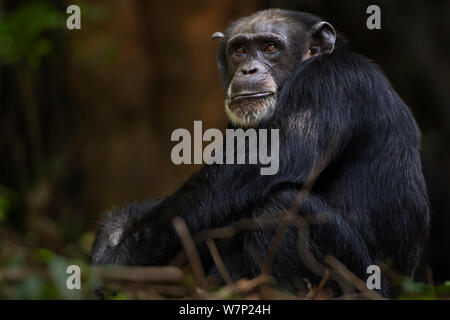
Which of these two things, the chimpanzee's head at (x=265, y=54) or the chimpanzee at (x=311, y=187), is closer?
the chimpanzee at (x=311, y=187)

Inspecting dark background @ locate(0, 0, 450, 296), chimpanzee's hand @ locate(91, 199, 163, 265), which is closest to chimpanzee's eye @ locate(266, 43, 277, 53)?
chimpanzee's hand @ locate(91, 199, 163, 265)

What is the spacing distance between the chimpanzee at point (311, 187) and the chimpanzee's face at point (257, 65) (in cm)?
1

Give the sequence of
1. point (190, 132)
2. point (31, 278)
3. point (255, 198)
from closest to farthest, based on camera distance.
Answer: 1. point (31, 278)
2. point (255, 198)
3. point (190, 132)

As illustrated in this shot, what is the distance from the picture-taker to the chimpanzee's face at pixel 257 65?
A: 5.60 m

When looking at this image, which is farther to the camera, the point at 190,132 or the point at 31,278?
the point at 190,132

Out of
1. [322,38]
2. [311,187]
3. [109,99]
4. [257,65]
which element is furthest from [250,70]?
[109,99]

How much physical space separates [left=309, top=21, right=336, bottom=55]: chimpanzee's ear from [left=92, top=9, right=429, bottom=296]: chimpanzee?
0.17 metres

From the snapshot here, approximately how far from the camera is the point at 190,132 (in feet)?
34.1

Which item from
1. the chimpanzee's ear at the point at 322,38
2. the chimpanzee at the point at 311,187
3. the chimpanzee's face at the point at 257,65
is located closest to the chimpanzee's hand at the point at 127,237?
the chimpanzee at the point at 311,187

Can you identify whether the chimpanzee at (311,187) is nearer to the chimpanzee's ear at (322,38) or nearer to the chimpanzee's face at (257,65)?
the chimpanzee's face at (257,65)

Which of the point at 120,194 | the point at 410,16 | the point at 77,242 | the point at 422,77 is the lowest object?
the point at 77,242

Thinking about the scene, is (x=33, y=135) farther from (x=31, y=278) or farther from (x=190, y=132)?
(x=31, y=278)
